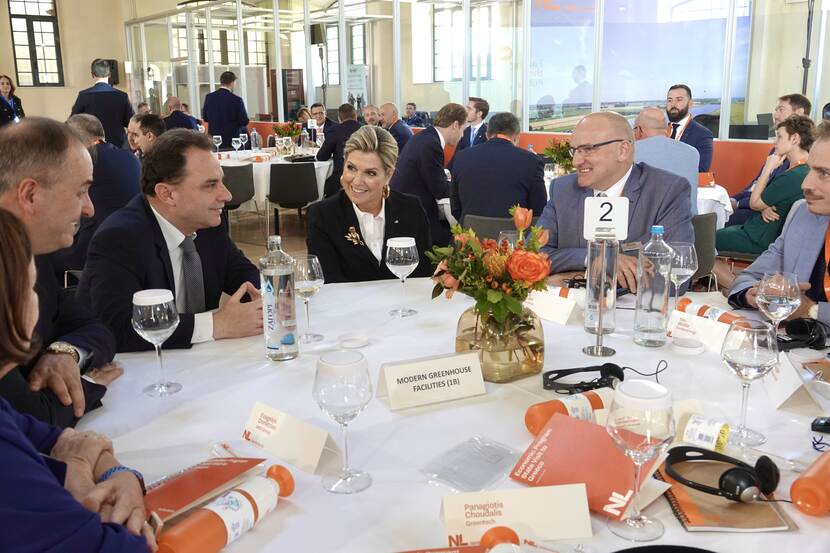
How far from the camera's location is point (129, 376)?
1725 millimetres

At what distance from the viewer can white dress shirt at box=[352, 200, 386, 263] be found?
307 centimetres

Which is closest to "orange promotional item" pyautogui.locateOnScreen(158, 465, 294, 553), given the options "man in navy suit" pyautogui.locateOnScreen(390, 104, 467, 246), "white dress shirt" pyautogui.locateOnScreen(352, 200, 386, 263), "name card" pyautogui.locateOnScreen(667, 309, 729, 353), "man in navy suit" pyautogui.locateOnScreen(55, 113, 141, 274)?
"name card" pyautogui.locateOnScreen(667, 309, 729, 353)

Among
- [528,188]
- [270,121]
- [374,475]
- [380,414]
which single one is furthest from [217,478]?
[270,121]

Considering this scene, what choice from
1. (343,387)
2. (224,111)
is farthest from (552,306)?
(224,111)

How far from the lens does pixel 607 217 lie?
1.85 meters

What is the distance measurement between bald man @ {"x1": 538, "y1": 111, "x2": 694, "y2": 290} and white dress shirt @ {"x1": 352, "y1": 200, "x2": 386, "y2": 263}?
736mm

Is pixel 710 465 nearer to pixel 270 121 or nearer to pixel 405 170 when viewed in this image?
pixel 405 170

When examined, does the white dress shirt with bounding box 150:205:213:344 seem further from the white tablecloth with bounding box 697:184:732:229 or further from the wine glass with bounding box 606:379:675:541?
the white tablecloth with bounding box 697:184:732:229

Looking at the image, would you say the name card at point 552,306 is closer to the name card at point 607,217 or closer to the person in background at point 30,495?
the name card at point 607,217

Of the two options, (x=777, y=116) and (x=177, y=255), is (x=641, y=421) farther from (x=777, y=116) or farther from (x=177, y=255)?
(x=777, y=116)

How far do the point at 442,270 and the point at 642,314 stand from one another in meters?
0.67

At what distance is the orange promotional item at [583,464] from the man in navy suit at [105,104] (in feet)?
30.1

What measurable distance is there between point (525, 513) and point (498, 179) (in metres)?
3.82

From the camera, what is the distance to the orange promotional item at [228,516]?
0.97 metres
